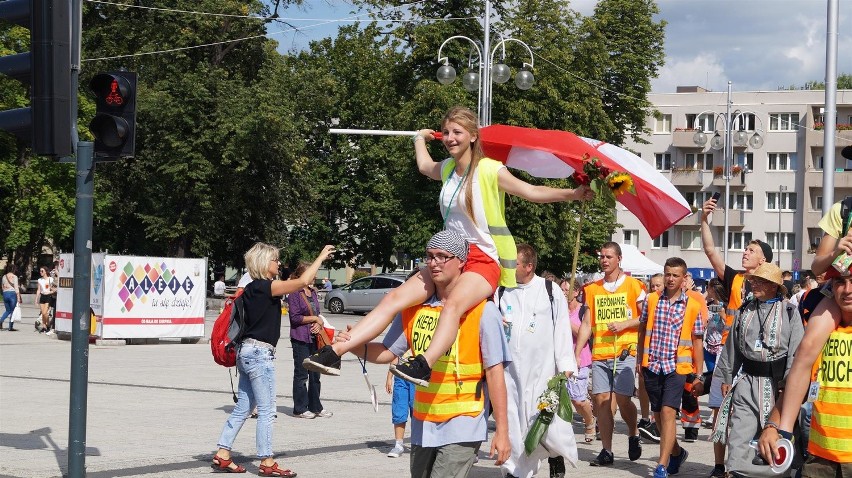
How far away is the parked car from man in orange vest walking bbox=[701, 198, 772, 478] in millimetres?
34624

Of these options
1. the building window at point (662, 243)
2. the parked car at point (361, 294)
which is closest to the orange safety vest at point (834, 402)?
the parked car at point (361, 294)

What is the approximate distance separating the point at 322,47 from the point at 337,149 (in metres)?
6.83

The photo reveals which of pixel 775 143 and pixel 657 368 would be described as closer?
pixel 657 368

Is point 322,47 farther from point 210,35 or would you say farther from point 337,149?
point 210,35

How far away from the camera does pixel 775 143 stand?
8812cm

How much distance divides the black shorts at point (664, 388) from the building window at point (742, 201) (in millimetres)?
81534

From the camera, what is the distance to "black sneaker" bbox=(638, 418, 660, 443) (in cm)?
1283

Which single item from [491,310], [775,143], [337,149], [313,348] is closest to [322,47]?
[337,149]

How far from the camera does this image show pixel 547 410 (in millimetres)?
7523

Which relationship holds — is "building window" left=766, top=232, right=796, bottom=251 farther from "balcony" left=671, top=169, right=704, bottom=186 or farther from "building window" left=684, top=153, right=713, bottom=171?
"balcony" left=671, top=169, right=704, bottom=186

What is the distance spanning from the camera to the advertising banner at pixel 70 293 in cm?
2594

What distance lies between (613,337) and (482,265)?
5.46 meters

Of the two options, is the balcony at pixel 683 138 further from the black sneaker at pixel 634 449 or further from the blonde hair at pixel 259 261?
the blonde hair at pixel 259 261

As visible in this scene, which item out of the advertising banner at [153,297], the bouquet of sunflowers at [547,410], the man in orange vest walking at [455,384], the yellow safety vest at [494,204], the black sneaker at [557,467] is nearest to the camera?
the man in orange vest walking at [455,384]
